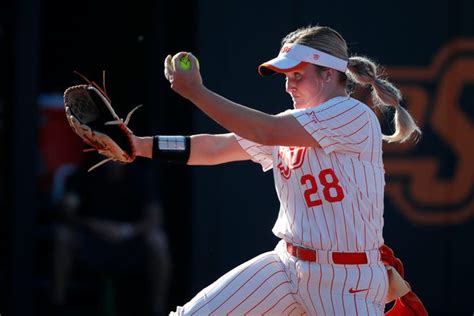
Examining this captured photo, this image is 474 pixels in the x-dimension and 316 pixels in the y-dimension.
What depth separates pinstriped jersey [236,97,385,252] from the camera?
404 centimetres

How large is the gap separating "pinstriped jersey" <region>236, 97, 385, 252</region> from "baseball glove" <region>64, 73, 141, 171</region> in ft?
2.19

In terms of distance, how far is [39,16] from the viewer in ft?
22.4

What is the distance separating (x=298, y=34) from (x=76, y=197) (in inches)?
129

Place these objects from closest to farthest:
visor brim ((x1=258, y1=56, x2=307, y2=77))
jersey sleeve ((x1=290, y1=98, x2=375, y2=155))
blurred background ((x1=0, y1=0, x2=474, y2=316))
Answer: jersey sleeve ((x1=290, y1=98, x2=375, y2=155)), visor brim ((x1=258, y1=56, x2=307, y2=77)), blurred background ((x1=0, y1=0, x2=474, y2=316))

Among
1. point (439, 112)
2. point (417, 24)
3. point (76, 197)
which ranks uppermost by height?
point (417, 24)

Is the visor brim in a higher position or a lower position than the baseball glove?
higher

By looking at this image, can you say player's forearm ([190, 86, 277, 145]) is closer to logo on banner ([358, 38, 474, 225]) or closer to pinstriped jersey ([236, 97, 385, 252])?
pinstriped jersey ([236, 97, 385, 252])

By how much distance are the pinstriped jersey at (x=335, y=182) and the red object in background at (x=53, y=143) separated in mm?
3981

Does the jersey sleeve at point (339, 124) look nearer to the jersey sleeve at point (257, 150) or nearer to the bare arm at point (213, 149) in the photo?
the jersey sleeve at point (257, 150)

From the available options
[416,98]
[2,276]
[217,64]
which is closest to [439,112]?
[416,98]

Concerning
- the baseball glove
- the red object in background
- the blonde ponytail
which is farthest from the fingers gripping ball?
the red object in background

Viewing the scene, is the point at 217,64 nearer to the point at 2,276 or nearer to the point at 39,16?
the point at 39,16

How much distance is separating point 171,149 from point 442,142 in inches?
137

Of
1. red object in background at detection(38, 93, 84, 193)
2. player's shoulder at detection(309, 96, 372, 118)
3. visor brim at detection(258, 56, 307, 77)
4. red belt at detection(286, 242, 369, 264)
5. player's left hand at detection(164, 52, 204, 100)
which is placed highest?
visor brim at detection(258, 56, 307, 77)
